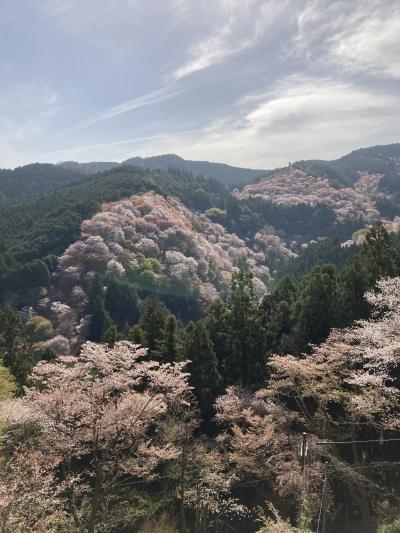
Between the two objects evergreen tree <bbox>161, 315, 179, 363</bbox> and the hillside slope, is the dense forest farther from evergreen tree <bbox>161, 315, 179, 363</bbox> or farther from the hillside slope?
the hillside slope

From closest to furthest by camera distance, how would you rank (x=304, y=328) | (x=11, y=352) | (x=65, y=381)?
(x=65, y=381) → (x=304, y=328) → (x=11, y=352)

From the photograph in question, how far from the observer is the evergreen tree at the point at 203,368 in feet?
90.8

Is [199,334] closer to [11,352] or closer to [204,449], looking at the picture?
[204,449]

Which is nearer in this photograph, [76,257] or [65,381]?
[65,381]

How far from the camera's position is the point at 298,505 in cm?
1839

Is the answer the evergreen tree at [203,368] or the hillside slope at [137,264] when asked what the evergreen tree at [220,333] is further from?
the hillside slope at [137,264]

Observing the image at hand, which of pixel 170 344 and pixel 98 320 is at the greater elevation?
pixel 170 344

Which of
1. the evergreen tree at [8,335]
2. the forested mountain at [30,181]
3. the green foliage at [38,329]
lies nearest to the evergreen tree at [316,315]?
the evergreen tree at [8,335]

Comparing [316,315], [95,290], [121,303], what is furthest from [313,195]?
[316,315]

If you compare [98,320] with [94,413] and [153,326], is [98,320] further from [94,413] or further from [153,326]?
[94,413]

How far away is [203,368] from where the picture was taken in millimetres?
28000

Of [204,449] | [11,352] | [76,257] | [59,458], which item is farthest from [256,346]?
[76,257]

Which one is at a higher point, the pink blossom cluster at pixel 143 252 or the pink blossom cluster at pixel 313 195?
the pink blossom cluster at pixel 313 195

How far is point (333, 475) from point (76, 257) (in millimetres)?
58840
